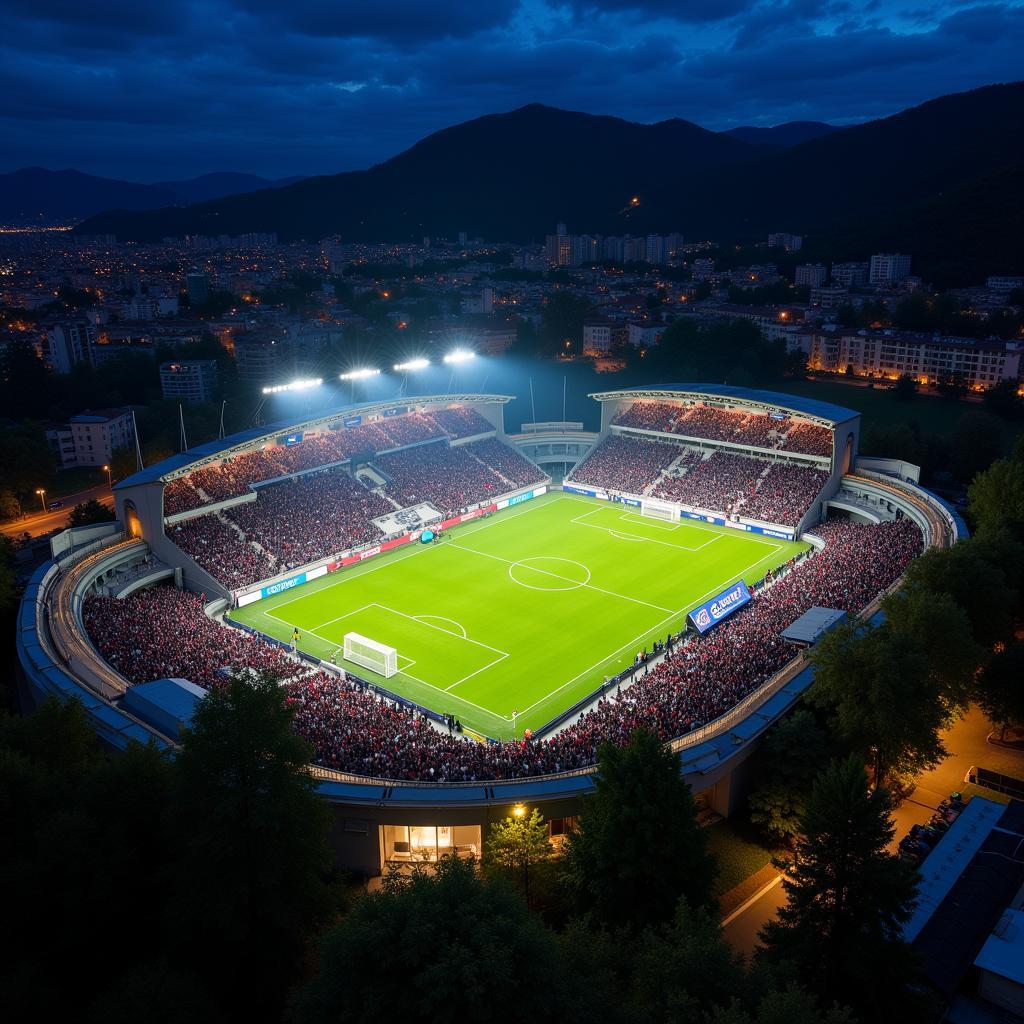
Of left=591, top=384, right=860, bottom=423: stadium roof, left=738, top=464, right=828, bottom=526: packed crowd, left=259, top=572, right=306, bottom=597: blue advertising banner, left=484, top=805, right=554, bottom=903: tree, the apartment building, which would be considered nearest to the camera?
left=484, top=805, right=554, bottom=903: tree

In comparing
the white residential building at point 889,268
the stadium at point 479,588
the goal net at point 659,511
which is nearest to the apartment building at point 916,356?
the white residential building at point 889,268

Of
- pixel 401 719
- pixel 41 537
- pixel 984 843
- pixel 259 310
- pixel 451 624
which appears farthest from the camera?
pixel 259 310

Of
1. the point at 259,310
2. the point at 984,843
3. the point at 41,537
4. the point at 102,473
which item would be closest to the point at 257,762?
the point at 984,843

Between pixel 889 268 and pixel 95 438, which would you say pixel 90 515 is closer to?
pixel 95 438

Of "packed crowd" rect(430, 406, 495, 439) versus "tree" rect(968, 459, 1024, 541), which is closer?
"tree" rect(968, 459, 1024, 541)

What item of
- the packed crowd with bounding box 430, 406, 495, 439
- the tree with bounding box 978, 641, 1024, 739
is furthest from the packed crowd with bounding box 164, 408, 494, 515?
the tree with bounding box 978, 641, 1024, 739

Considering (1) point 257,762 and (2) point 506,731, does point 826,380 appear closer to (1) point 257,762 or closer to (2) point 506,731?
(2) point 506,731

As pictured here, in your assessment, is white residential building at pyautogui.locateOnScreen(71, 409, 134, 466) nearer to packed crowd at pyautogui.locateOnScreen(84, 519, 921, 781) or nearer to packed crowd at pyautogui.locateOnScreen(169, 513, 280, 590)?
packed crowd at pyautogui.locateOnScreen(169, 513, 280, 590)
